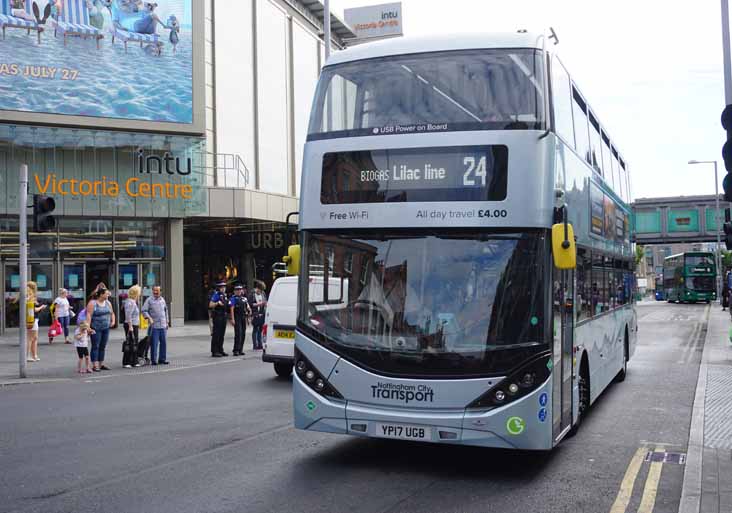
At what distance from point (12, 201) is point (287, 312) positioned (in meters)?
16.8

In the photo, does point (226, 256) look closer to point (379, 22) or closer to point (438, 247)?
point (379, 22)

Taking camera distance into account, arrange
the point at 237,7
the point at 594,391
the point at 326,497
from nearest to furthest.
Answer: the point at 326,497
the point at 594,391
the point at 237,7

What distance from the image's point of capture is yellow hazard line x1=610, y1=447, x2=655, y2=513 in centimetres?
627

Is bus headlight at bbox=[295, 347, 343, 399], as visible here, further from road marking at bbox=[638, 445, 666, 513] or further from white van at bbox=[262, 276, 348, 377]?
white van at bbox=[262, 276, 348, 377]

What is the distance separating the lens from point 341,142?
750cm

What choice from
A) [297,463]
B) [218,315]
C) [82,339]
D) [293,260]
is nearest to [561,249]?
[293,260]

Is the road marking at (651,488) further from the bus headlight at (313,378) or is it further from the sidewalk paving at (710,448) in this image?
the bus headlight at (313,378)

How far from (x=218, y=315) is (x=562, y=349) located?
42.4ft

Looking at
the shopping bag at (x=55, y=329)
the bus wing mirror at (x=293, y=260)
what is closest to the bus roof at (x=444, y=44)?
the bus wing mirror at (x=293, y=260)

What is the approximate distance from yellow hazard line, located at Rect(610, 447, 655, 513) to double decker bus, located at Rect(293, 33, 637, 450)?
704 mm

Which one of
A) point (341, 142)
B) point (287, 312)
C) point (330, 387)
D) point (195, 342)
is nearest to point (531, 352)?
point (330, 387)

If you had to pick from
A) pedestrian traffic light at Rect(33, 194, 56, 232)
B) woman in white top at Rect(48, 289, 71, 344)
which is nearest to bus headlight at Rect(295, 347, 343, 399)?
pedestrian traffic light at Rect(33, 194, 56, 232)

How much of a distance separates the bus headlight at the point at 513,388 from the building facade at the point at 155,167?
23726 millimetres

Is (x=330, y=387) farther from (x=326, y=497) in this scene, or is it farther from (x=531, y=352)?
(x=531, y=352)
